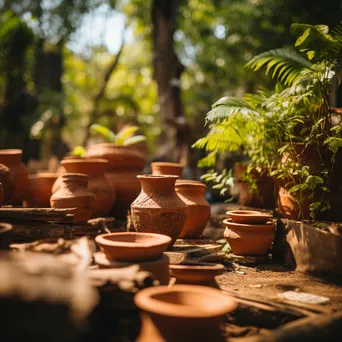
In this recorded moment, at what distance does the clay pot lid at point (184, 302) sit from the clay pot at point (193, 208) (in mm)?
2397

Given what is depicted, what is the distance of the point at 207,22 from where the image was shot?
1346cm

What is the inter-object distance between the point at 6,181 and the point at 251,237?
8.69 feet

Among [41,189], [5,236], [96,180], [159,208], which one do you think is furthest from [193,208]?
[5,236]

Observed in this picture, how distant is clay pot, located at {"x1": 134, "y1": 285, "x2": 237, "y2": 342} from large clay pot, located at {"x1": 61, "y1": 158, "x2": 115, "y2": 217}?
2743 mm

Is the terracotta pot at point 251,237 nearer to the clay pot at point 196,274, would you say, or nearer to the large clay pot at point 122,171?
the clay pot at point 196,274

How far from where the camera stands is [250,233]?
4250 mm

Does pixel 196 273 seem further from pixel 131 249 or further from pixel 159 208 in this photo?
pixel 159 208

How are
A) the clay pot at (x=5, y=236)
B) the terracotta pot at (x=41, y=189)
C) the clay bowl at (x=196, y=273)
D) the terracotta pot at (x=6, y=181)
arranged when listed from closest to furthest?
1. the clay pot at (x=5, y=236)
2. the clay bowl at (x=196, y=273)
3. the terracotta pot at (x=6, y=181)
4. the terracotta pot at (x=41, y=189)

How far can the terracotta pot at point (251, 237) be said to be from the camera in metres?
4.22

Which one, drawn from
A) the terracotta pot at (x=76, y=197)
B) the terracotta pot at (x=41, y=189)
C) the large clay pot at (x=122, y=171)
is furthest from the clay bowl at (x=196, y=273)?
the terracotta pot at (x=41, y=189)

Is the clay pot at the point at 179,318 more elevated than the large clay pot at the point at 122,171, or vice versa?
the large clay pot at the point at 122,171

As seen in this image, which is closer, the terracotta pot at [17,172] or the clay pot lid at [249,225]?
the clay pot lid at [249,225]

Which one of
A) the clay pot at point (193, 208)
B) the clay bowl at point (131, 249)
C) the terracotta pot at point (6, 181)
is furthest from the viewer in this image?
the clay pot at point (193, 208)

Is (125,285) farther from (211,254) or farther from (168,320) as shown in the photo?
(211,254)
